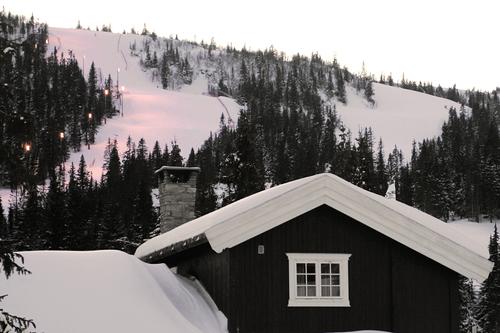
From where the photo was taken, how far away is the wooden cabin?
9820mm

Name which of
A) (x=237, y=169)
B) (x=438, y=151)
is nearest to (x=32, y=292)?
(x=237, y=169)

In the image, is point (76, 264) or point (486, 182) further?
point (486, 182)

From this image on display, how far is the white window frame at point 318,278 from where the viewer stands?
998 centimetres

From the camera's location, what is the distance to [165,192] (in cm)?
1641

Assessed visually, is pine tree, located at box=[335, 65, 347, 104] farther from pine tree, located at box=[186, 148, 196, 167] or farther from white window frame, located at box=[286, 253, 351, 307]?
white window frame, located at box=[286, 253, 351, 307]

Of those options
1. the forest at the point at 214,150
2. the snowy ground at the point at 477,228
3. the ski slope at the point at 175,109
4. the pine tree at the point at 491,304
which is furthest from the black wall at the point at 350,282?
the ski slope at the point at 175,109

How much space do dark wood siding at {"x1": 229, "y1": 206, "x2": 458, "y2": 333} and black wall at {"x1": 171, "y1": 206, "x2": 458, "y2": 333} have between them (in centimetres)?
1

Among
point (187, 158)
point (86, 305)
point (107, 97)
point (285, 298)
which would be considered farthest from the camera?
point (107, 97)

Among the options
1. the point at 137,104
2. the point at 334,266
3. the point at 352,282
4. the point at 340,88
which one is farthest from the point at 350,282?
the point at 340,88

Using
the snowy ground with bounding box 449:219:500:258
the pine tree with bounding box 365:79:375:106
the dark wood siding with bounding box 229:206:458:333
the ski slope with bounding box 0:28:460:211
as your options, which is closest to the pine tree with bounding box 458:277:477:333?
the snowy ground with bounding box 449:219:500:258

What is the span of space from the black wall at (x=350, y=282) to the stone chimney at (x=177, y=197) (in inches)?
225

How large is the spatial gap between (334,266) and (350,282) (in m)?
0.33

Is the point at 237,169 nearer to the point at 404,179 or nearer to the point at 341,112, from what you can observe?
the point at 404,179

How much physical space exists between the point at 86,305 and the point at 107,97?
350 ft
